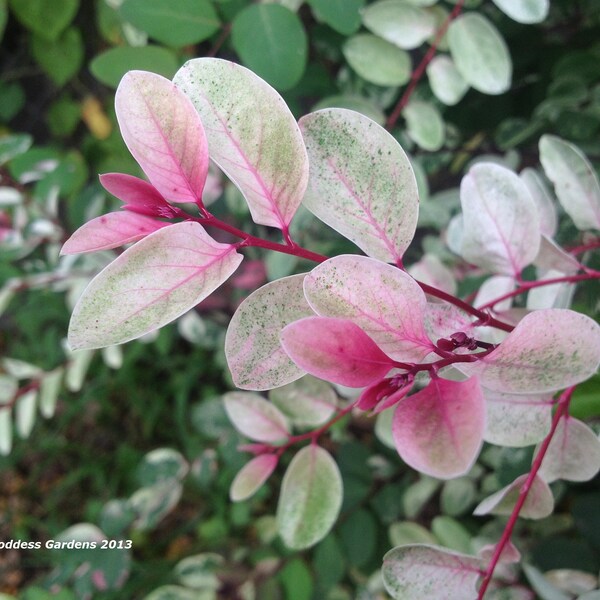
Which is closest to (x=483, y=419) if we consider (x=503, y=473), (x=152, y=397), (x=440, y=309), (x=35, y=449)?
(x=440, y=309)

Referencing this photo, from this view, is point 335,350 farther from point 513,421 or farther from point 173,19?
point 173,19

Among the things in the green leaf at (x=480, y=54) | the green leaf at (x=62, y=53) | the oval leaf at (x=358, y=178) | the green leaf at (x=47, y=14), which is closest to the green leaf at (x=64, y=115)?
the green leaf at (x=62, y=53)

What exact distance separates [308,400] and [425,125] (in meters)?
0.38

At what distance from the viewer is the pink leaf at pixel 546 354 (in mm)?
297

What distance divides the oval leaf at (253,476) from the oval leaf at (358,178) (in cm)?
30

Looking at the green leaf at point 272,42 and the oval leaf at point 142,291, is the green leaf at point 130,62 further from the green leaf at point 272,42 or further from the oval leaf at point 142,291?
the oval leaf at point 142,291

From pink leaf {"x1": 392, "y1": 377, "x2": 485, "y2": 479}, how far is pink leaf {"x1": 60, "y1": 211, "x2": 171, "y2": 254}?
0.57 ft

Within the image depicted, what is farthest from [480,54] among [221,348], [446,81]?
[221,348]

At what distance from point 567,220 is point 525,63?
1.14ft

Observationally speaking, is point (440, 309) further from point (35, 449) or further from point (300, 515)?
point (35, 449)

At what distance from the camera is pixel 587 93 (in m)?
0.74

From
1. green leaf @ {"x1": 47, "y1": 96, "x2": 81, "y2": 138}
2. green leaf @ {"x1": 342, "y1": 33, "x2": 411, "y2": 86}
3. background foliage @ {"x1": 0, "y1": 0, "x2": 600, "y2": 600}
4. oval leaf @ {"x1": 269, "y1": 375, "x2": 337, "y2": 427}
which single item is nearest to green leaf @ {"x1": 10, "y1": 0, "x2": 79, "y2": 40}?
background foliage @ {"x1": 0, "y1": 0, "x2": 600, "y2": 600}

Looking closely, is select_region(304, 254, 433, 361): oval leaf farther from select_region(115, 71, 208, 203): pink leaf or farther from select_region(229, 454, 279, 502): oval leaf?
select_region(229, 454, 279, 502): oval leaf

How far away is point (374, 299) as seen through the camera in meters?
0.31
